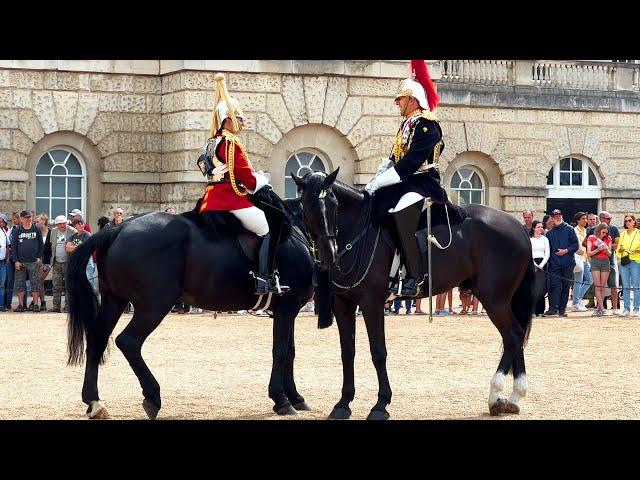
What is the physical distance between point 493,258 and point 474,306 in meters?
12.6

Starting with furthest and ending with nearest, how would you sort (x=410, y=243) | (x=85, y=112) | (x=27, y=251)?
(x=85, y=112), (x=27, y=251), (x=410, y=243)

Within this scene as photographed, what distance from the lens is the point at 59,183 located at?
2662 centimetres

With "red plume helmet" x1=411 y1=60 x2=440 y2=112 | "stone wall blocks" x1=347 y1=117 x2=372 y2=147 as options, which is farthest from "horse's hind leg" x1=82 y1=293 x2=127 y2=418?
"stone wall blocks" x1=347 y1=117 x2=372 y2=147

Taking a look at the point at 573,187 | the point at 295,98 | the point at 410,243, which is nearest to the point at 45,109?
the point at 295,98

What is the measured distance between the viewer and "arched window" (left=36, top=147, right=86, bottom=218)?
26469 millimetres

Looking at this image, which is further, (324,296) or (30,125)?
(30,125)

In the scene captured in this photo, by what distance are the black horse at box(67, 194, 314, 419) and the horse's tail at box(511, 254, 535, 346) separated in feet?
6.29

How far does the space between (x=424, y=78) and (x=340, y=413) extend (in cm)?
308

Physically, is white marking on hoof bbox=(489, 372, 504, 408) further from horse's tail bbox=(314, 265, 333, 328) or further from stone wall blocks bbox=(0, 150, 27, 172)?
stone wall blocks bbox=(0, 150, 27, 172)

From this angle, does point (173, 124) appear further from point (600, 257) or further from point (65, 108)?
point (600, 257)

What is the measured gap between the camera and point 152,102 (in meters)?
27.0

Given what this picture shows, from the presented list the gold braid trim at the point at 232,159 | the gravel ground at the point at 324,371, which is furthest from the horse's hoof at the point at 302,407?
the gold braid trim at the point at 232,159

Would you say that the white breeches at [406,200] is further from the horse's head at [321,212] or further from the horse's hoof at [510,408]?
the horse's hoof at [510,408]
